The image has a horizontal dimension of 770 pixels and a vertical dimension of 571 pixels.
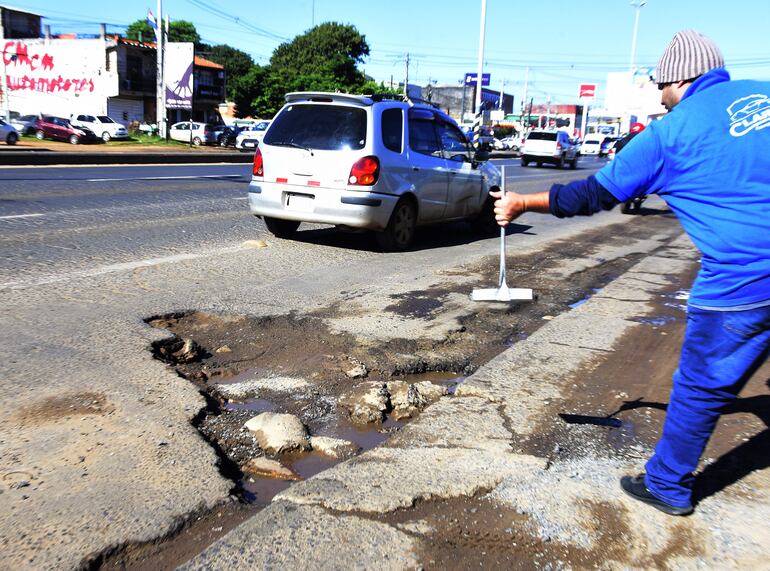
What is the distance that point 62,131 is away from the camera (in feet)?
130

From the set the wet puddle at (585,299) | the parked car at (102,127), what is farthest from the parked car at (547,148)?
the wet puddle at (585,299)

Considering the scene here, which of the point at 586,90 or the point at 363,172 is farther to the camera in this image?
the point at 586,90

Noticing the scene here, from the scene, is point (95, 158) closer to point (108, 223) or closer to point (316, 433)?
point (108, 223)

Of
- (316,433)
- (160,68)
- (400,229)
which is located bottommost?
(316,433)

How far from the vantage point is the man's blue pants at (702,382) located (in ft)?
8.16

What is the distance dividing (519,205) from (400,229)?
566cm

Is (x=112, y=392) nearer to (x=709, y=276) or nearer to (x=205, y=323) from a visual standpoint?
(x=205, y=323)

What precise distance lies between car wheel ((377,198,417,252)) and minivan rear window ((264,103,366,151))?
3.30 ft

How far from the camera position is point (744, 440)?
3467 mm

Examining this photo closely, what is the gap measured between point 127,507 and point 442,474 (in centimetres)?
127

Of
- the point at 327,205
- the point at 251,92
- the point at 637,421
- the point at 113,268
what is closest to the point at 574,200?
the point at 637,421

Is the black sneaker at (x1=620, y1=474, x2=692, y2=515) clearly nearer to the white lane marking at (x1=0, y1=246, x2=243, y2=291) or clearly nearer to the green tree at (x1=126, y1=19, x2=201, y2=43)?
the white lane marking at (x1=0, y1=246, x2=243, y2=291)

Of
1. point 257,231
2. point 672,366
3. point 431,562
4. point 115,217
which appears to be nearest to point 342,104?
point 257,231

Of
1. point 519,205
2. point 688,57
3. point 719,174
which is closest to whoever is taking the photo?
point 719,174
